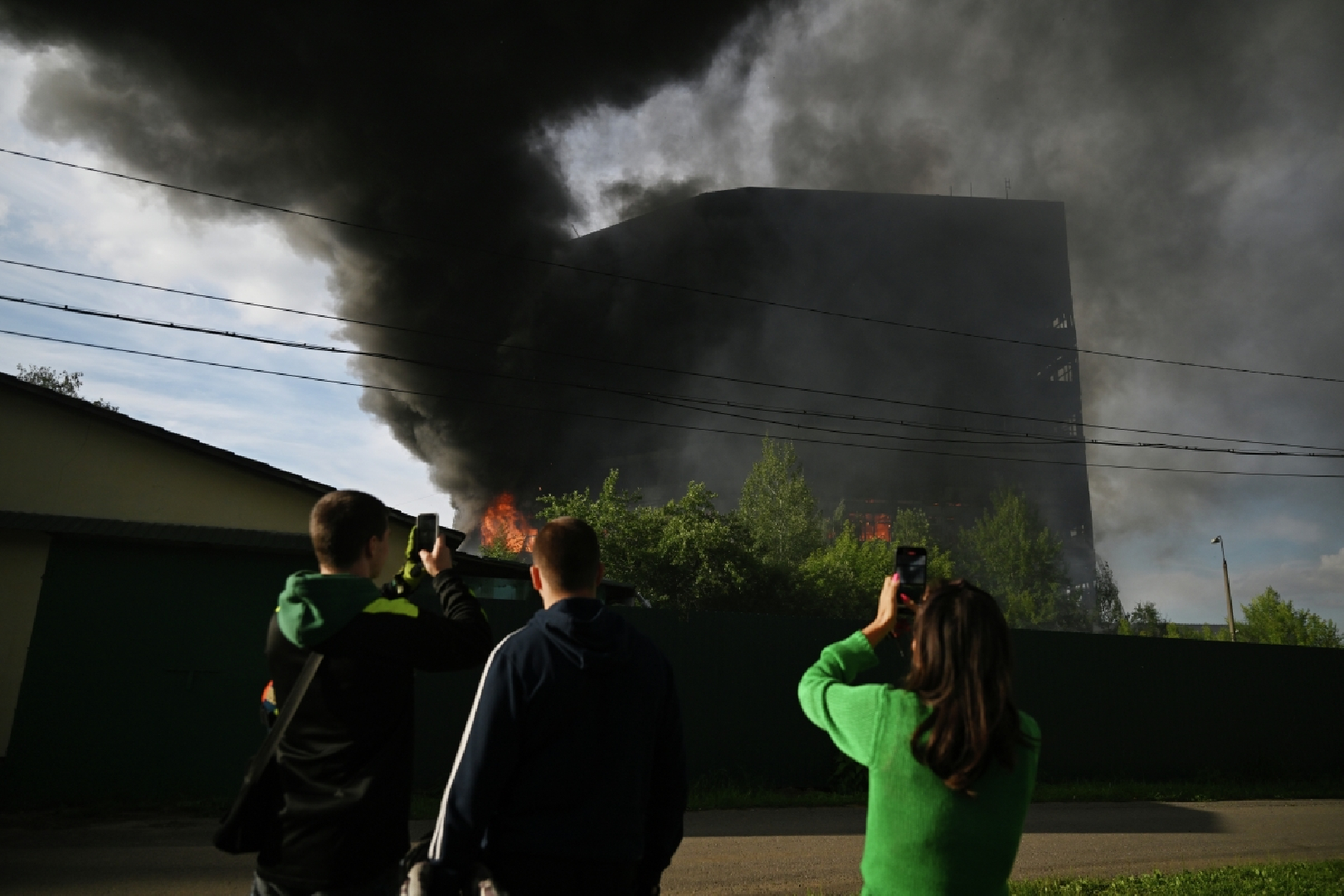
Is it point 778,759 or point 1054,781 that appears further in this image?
point 1054,781

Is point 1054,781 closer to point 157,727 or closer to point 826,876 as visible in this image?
point 826,876

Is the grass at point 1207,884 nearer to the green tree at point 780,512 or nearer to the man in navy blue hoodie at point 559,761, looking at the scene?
the man in navy blue hoodie at point 559,761

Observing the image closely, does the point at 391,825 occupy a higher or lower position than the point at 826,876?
higher

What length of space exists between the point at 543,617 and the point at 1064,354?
244ft

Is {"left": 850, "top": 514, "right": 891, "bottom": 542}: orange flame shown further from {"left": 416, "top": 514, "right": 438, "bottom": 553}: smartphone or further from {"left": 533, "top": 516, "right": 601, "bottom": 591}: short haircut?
{"left": 533, "top": 516, "right": 601, "bottom": 591}: short haircut

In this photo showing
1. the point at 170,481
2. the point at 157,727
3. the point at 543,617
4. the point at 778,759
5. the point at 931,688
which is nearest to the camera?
the point at 931,688

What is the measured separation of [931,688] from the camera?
184 centimetres

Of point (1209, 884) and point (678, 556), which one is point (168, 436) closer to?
point (1209, 884)

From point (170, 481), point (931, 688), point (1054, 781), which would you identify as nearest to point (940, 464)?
point (1054, 781)

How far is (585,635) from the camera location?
2020mm

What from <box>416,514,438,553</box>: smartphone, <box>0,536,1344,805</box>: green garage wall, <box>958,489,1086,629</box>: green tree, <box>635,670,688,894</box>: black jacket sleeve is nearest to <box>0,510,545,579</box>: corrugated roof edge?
<box>0,536,1344,805</box>: green garage wall

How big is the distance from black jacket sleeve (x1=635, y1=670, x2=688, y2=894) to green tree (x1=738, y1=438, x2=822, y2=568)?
34300 millimetres

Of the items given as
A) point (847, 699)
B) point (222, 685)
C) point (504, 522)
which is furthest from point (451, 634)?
point (504, 522)

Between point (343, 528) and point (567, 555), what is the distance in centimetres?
66
